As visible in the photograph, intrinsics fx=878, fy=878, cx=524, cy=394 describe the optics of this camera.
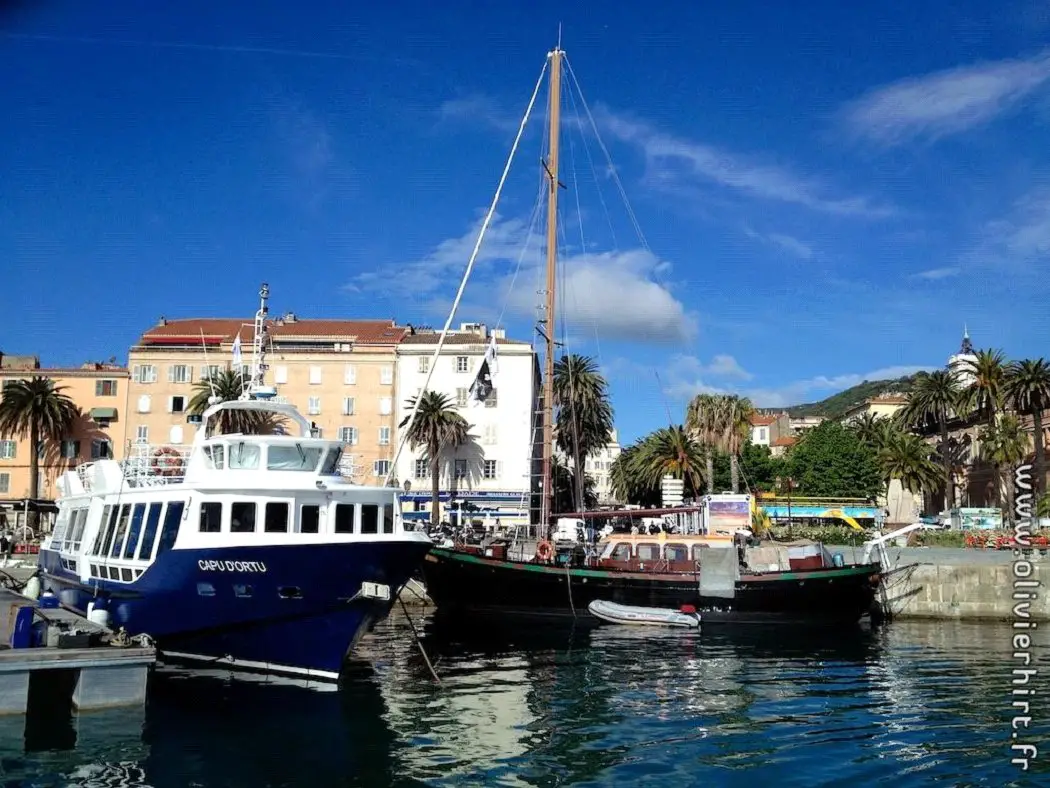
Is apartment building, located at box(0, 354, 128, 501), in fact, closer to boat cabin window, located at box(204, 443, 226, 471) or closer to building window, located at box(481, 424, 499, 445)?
building window, located at box(481, 424, 499, 445)

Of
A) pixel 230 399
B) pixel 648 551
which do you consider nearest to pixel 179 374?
pixel 230 399

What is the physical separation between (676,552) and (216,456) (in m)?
19.3

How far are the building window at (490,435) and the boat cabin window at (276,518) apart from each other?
140 ft

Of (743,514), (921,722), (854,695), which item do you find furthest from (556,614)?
(921,722)

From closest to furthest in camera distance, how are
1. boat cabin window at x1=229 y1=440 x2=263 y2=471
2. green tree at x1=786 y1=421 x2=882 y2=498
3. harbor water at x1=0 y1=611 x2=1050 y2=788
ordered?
harbor water at x1=0 y1=611 x2=1050 y2=788
boat cabin window at x1=229 y1=440 x2=263 y2=471
green tree at x1=786 y1=421 x2=882 y2=498

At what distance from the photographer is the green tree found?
7144 centimetres

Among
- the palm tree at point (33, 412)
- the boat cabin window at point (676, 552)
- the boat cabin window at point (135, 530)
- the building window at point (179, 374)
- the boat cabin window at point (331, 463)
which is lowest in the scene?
the boat cabin window at point (676, 552)

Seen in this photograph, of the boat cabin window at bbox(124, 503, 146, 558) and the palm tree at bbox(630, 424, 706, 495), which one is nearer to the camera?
the boat cabin window at bbox(124, 503, 146, 558)

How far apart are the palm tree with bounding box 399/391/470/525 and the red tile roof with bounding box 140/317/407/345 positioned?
7.68 m

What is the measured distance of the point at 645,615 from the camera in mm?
31484

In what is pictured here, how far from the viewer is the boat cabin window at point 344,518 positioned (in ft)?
65.4

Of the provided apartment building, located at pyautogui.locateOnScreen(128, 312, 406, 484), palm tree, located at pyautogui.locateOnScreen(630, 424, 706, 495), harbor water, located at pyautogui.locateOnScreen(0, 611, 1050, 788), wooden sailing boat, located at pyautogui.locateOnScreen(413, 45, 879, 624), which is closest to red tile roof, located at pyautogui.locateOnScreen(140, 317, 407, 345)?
apartment building, located at pyautogui.locateOnScreen(128, 312, 406, 484)


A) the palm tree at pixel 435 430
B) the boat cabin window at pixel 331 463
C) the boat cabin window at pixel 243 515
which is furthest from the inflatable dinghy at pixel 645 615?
the palm tree at pixel 435 430
